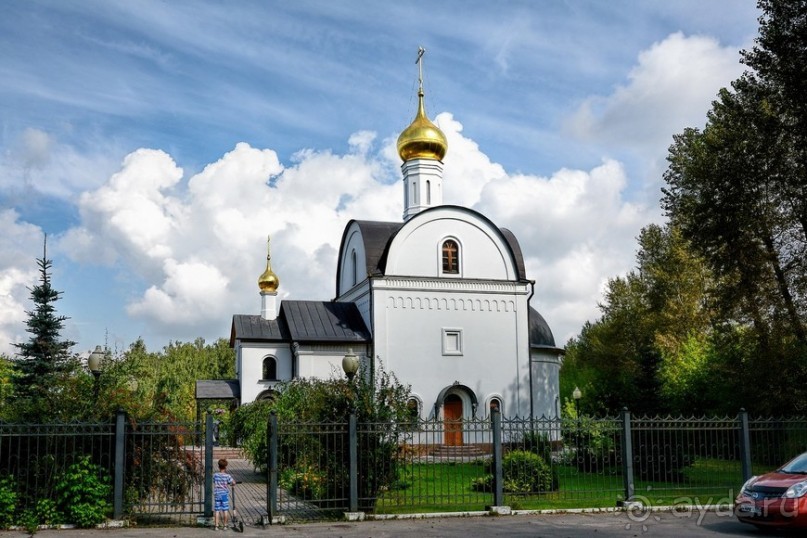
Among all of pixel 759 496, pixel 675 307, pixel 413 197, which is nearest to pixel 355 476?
pixel 759 496

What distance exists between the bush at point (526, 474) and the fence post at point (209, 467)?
17.0 feet

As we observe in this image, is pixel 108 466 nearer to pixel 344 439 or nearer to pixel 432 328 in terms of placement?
pixel 344 439

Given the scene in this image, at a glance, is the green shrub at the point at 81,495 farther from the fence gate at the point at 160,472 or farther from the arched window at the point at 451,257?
the arched window at the point at 451,257

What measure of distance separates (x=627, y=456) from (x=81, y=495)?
8.83 meters

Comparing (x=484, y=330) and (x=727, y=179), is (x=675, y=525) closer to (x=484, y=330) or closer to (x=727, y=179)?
(x=727, y=179)

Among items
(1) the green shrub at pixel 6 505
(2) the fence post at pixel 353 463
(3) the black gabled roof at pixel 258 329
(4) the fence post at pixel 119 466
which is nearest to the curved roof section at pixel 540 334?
(3) the black gabled roof at pixel 258 329

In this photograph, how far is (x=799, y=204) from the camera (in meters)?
20.7

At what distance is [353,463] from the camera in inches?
494

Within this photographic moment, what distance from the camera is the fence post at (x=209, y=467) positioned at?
12180 mm

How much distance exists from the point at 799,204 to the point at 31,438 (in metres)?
18.5

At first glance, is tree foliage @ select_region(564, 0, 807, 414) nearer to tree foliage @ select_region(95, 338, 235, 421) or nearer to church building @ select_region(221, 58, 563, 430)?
church building @ select_region(221, 58, 563, 430)

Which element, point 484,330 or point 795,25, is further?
point 484,330

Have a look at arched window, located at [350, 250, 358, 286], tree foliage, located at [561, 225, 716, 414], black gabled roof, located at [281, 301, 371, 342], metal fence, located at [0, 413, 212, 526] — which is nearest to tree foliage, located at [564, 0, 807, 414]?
tree foliage, located at [561, 225, 716, 414]

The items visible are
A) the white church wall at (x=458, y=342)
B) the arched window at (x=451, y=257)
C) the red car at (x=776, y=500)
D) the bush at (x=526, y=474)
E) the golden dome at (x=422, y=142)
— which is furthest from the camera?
the golden dome at (x=422, y=142)
